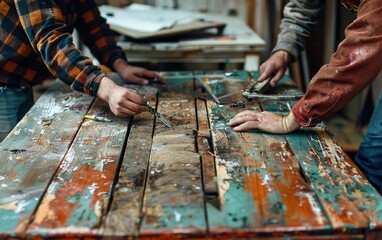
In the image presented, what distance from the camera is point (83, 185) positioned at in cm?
134

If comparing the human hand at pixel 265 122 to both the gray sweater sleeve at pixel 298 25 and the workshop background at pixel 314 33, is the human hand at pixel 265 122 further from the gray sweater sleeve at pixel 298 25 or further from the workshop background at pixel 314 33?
the workshop background at pixel 314 33

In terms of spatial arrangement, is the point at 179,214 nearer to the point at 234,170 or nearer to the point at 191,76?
the point at 234,170

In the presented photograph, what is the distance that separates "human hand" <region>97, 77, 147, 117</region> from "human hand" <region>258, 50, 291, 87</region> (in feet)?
2.00

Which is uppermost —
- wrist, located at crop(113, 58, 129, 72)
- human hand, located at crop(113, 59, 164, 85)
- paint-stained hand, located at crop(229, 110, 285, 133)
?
paint-stained hand, located at crop(229, 110, 285, 133)

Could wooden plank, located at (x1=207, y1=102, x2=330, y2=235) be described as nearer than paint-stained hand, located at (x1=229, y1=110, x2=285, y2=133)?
Yes

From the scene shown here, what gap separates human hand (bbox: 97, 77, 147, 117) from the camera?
5.78 feet

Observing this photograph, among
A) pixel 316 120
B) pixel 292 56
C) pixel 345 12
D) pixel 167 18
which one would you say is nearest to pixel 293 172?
pixel 316 120

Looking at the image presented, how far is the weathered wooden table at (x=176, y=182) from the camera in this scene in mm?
1161

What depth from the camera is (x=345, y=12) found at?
335cm

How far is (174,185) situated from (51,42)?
80 cm

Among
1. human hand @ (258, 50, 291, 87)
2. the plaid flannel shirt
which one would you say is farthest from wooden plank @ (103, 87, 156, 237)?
human hand @ (258, 50, 291, 87)

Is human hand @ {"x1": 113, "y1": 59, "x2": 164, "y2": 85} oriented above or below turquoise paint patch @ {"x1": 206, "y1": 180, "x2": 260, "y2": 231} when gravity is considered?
below

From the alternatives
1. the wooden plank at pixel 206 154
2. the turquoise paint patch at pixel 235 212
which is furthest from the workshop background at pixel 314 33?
the turquoise paint patch at pixel 235 212

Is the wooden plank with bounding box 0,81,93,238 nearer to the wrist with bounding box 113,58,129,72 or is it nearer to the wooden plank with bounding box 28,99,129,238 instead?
the wooden plank with bounding box 28,99,129,238
